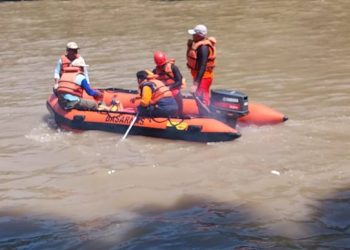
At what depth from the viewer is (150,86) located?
8211 millimetres

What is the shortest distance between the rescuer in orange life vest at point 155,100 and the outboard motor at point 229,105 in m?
0.52

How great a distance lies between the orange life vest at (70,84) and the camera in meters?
8.66

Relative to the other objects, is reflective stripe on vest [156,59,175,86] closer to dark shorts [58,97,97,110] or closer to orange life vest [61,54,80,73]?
dark shorts [58,97,97,110]

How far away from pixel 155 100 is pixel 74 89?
1208mm

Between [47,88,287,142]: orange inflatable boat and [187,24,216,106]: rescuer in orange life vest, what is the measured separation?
0.18 m

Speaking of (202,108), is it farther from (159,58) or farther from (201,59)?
(159,58)

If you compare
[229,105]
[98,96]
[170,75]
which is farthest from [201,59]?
[98,96]

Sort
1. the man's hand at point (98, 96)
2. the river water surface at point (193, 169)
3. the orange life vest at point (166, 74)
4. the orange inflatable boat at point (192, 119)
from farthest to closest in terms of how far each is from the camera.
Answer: the man's hand at point (98, 96), the orange life vest at point (166, 74), the orange inflatable boat at point (192, 119), the river water surface at point (193, 169)

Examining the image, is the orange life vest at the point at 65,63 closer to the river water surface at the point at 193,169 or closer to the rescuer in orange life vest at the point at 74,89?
the rescuer in orange life vest at the point at 74,89

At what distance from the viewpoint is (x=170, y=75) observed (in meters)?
8.37

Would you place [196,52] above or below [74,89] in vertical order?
above

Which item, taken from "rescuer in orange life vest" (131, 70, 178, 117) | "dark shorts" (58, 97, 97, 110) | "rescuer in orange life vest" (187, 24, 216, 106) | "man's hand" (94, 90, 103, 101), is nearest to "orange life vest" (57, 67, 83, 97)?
"dark shorts" (58, 97, 97, 110)

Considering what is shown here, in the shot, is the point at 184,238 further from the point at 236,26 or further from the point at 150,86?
the point at 236,26

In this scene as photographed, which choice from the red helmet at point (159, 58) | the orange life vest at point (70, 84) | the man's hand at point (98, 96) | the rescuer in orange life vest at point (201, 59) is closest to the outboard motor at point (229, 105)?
the rescuer in orange life vest at point (201, 59)
